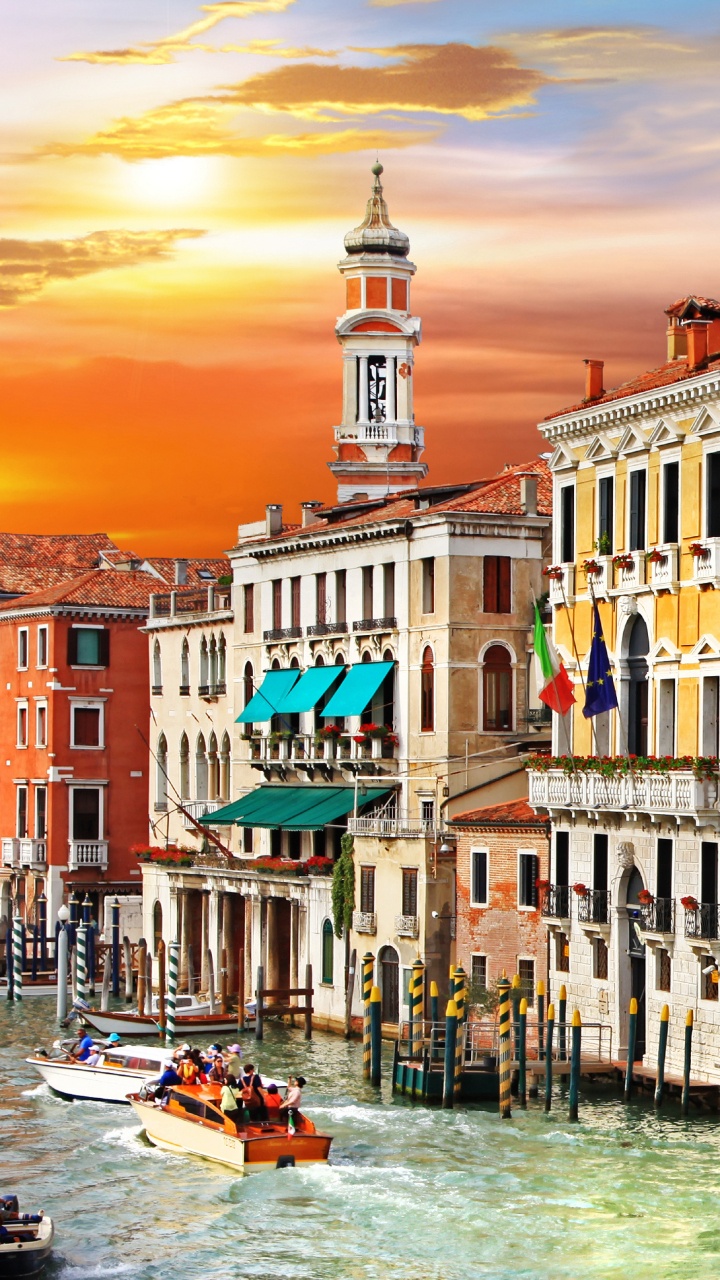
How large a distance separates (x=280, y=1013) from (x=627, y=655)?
50.9 ft

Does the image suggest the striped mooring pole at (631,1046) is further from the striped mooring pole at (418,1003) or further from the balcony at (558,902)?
the balcony at (558,902)

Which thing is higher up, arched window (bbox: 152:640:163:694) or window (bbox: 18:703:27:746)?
arched window (bbox: 152:640:163:694)

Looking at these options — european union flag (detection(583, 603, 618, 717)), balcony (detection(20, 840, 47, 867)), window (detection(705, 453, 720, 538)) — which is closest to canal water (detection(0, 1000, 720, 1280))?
european union flag (detection(583, 603, 618, 717))

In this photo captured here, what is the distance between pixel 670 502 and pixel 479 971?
40.6 ft

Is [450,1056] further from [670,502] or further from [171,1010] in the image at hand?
[171,1010]

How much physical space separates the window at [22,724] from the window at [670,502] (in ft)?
141

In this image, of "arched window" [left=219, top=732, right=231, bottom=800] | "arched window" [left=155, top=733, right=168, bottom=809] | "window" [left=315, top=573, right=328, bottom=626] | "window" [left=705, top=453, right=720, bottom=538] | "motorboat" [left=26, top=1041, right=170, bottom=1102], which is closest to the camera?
"window" [left=705, top=453, right=720, bottom=538]

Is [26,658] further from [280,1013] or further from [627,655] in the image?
[627,655]

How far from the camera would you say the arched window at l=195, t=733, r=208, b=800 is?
257ft

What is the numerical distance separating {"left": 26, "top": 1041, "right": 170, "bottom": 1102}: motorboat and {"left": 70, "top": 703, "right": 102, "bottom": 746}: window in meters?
33.9

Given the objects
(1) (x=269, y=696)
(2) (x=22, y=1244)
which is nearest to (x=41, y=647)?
(1) (x=269, y=696)

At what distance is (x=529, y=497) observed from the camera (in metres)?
63.9

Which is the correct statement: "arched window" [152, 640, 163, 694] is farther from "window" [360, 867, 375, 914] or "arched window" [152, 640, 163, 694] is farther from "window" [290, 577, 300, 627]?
"window" [360, 867, 375, 914]

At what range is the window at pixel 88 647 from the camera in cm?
8612
